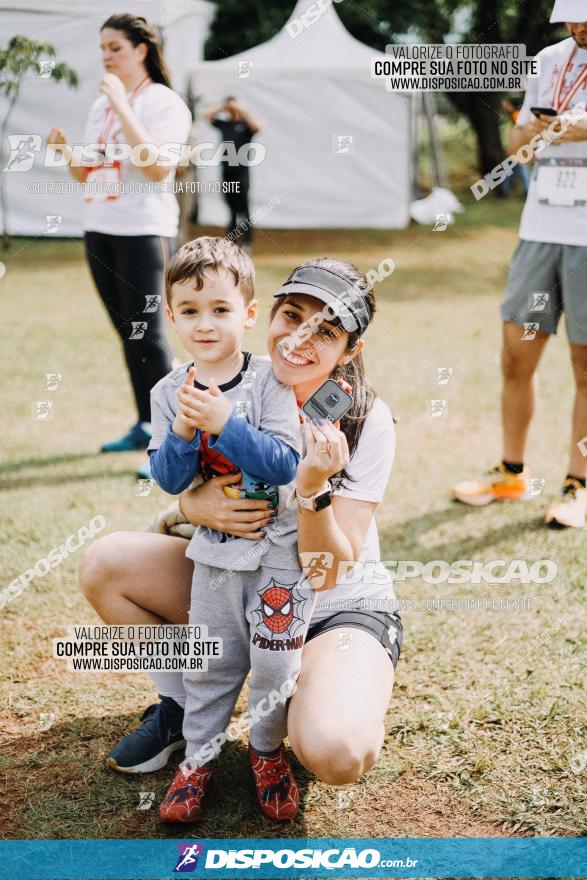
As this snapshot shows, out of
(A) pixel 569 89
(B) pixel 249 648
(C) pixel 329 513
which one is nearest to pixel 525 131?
(A) pixel 569 89

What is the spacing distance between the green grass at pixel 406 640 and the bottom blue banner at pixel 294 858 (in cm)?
5

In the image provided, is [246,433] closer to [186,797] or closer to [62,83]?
[186,797]

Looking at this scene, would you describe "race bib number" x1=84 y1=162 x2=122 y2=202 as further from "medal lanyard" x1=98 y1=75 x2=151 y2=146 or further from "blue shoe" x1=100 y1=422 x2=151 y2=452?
"blue shoe" x1=100 y1=422 x2=151 y2=452

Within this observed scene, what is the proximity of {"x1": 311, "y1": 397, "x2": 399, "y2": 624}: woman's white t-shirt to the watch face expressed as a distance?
0.20m

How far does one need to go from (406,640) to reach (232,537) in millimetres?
943

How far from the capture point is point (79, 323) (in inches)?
249

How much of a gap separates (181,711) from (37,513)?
4.89 feet

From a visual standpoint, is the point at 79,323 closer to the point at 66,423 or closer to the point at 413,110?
the point at 66,423

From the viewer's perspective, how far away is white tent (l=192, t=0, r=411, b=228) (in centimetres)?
1030

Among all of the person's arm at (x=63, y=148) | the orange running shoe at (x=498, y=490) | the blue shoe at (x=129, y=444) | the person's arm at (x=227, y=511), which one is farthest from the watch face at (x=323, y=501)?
the blue shoe at (x=129, y=444)

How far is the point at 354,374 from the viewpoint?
6.11ft

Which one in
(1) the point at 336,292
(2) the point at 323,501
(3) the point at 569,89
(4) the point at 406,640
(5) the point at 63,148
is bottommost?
(4) the point at 406,640

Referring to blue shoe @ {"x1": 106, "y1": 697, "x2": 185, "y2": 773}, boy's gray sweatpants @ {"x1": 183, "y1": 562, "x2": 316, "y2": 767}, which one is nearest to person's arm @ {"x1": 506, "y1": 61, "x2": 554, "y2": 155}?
boy's gray sweatpants @ {"x1": 183, "y1": 562, "x2": 316, "y2": 767}

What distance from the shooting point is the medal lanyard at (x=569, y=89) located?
280 centimetres
